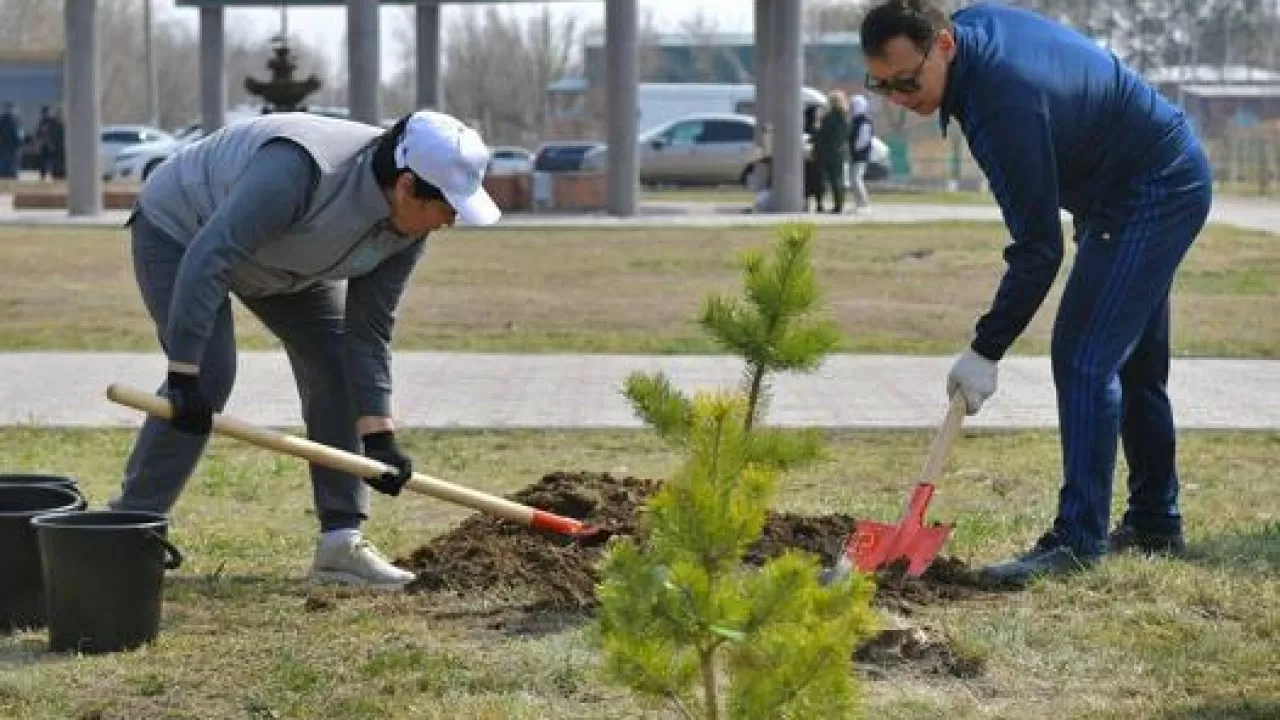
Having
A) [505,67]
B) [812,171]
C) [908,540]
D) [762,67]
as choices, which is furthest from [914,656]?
[505,67]

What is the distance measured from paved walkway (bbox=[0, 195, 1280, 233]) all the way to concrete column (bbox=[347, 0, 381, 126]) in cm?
259

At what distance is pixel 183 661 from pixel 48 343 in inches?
386

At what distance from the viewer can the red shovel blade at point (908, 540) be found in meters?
6.91

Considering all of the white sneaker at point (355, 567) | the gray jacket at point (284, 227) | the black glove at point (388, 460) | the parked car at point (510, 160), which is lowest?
the parked car at point (510, 160)

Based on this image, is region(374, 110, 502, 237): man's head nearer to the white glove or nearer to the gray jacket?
the gray jacket

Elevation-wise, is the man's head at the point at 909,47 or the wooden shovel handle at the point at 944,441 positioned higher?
the man's head at the point at 909,47

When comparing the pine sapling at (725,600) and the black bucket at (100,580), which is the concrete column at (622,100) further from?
the pine sapling at (725,600)

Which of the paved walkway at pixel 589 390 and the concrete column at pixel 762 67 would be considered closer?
the paved walkway at pixel 589 390

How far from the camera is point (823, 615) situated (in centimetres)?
407

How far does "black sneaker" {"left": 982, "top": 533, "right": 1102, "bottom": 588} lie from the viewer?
712 cm

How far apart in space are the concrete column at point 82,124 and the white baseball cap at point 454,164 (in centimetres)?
2815

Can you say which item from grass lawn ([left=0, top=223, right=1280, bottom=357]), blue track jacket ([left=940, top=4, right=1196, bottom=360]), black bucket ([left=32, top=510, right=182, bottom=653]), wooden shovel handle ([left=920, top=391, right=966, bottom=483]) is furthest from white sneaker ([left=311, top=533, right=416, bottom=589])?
grass lawn ([left=0, top=223, right=1280, bottom=357])

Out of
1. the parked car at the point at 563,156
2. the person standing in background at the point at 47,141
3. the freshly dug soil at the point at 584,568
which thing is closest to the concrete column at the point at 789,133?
the parked car at the point at 563,156

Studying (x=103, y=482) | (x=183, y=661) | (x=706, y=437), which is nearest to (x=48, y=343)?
(x=103, y=482)
